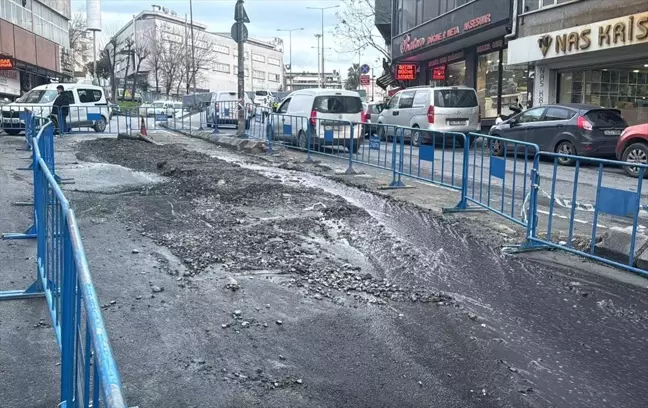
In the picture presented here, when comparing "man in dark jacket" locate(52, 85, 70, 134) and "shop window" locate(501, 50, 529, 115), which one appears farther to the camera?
"shop window" locate(501, 50, 529, 115)

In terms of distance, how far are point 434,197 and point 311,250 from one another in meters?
4.17

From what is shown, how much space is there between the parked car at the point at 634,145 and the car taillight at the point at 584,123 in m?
1.55

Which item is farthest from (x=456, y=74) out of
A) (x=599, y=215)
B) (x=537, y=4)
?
(x=599, y=215)

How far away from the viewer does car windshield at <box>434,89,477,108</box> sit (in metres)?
20.4

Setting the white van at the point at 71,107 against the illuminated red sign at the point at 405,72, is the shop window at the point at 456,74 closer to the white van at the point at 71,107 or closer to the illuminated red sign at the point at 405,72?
the illuminated red sign at the point at 405,72

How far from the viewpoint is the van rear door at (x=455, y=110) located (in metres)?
20.3

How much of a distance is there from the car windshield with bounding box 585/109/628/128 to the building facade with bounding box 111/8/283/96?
67149mm

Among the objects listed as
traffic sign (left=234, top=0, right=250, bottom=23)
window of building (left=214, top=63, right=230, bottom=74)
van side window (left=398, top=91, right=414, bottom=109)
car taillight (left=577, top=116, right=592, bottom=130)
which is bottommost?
car taillight (left=577, top=116, right=592, bottom=130)

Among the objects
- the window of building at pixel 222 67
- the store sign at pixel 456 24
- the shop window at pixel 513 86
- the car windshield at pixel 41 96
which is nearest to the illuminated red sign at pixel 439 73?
the store sign at pixel 456 24

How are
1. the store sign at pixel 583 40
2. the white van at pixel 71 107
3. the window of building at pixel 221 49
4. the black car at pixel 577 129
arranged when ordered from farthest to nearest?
1. the window of building at pixel 221 49
2. the white van at pixel 71 107
3. the store sign at pixel 583 40
4. the black car at pixel 577 129

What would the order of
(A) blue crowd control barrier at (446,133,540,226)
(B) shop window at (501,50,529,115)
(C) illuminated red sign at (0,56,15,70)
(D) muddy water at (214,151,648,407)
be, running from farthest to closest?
1. (C) illuminated red sign at (0,56,15,70)
2. (B) shop window at (501,50,529,115)
3. (A) blue crowd control barrier at (446,133,540,226)
4. (D) muddy water at (214,151,648,407)

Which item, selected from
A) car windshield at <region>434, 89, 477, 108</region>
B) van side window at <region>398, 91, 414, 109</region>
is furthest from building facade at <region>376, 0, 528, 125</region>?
van side window at <region>398, 91, 414, 109</region>

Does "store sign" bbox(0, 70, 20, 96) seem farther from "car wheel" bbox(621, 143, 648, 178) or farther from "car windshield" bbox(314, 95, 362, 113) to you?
"car wheel" bbox(621, 143, 648, 178)

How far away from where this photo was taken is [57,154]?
51.9 feet
